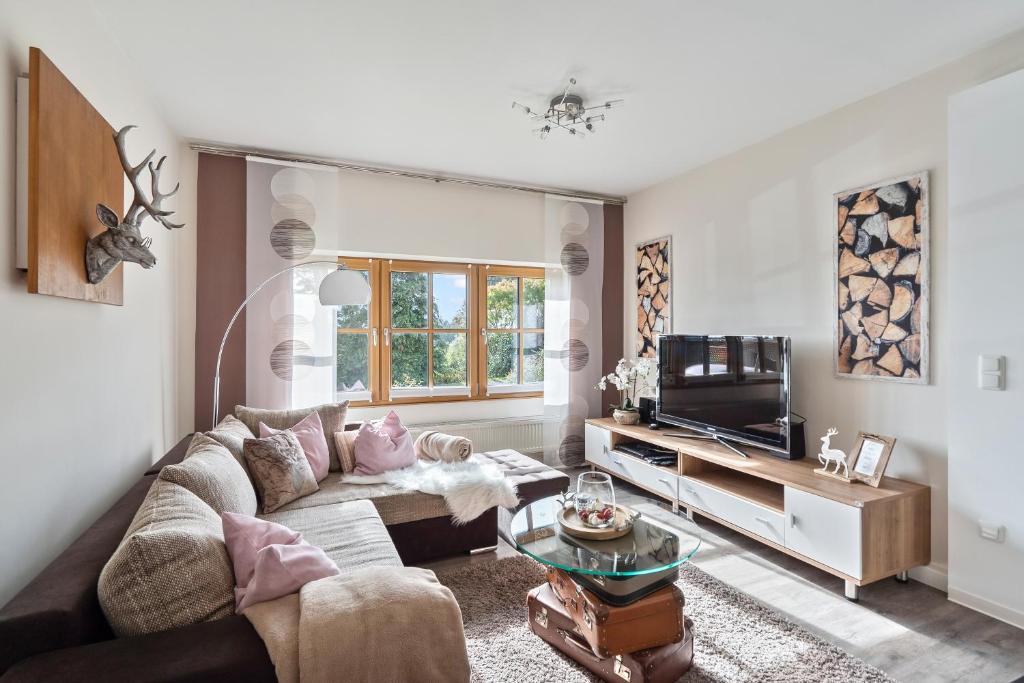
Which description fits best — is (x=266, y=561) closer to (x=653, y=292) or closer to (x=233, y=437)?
(x=233, y=437)

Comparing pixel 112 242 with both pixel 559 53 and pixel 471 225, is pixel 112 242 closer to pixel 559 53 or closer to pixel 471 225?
pixel 559 53

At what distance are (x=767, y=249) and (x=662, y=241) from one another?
1067mm

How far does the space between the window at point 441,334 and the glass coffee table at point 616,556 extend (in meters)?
2.44

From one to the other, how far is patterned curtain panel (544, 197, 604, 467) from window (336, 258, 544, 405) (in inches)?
11.8

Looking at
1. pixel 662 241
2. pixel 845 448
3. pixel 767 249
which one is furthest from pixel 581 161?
pixel 845 448

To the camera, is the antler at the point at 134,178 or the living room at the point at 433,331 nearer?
the living room at the point at 433,331

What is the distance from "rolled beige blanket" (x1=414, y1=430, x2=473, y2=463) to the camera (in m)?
3.21

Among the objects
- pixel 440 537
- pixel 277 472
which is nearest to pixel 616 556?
pixel 440 537

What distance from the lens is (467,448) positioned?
3246 millimetres

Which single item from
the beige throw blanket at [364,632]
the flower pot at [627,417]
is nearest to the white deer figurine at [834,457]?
the flower pot at [627,417]

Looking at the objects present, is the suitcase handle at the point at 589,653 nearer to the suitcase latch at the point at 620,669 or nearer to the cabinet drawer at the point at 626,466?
the suitcase latch at the point at 620,669

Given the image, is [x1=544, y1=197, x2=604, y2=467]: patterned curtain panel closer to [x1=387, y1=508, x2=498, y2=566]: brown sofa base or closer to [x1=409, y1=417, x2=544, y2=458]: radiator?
[x1=409, y1=417, x2=544, y2=458]: radiator

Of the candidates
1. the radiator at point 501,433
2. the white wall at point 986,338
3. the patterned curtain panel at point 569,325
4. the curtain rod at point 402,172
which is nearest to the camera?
the white wall at point 986,338

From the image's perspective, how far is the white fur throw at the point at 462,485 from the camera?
2809 mm
